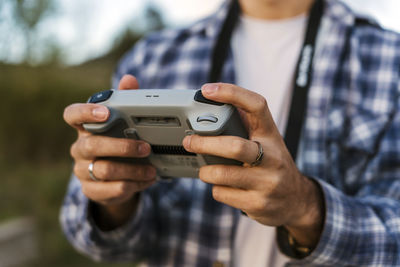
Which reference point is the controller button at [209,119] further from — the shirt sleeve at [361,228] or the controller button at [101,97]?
the shirt sleeve at [361,228]

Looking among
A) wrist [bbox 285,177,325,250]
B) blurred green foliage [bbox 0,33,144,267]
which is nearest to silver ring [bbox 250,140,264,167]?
wrist [bbox 285,177,325,250]

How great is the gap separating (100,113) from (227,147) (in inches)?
13.7

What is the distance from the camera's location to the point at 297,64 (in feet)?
4.66

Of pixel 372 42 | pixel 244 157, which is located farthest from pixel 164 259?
pixel 372 42

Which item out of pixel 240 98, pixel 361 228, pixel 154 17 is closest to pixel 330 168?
pixel 361 228

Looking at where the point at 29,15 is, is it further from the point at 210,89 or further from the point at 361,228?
the point at 361,228

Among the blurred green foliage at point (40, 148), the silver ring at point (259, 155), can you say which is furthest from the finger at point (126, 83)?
the blurred green foliage at point (40, 148)

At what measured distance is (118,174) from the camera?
3.52ft

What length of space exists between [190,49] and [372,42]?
2.62ft

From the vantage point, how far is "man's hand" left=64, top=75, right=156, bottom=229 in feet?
3.19

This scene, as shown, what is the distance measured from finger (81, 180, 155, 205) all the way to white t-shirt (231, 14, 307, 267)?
0.52 m

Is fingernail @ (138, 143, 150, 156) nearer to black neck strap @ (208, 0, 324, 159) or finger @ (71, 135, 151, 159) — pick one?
finger @ (71, 135, 151, 159)

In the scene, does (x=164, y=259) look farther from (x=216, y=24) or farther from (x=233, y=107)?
(x=216, y=24)

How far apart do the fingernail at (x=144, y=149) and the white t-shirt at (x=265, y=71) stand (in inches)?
23.6
